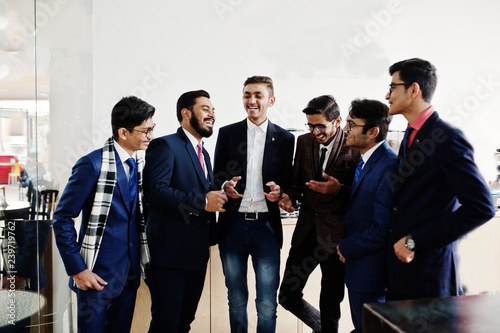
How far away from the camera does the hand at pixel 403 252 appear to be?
1613 millimetres

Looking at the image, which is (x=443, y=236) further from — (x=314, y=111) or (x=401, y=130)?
(x=401, y=130)

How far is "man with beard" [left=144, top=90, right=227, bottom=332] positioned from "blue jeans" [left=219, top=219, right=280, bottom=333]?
18 centimetres

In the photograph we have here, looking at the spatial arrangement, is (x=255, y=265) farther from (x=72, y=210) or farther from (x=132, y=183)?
(x=72, y=210)

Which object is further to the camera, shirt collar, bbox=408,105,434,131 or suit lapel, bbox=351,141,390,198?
suit lapel, bbox=351,141,390,198

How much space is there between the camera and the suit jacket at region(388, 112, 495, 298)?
148cm

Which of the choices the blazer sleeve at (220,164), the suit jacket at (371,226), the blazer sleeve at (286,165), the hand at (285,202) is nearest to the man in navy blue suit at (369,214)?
the suit jacket at (371,226)

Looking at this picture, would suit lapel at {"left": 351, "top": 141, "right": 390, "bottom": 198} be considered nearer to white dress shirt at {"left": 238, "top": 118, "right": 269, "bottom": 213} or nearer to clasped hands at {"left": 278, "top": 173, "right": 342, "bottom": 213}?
clasped hands at {"left": 278, "top": 173, "right": 342, "bottom": 213}

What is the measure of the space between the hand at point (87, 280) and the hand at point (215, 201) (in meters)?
0.68

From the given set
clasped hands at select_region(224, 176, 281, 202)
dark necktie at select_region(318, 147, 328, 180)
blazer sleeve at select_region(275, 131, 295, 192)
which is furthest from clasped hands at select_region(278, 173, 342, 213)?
blazer sleeve at select_region(275, 131, 295, 192)

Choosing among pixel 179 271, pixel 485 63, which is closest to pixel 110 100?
pixel 179 271

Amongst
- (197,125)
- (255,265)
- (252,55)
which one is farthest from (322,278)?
(252,55)

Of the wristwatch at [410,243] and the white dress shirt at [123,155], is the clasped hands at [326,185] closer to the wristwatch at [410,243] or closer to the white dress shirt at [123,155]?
the wristwatch at [410,243]

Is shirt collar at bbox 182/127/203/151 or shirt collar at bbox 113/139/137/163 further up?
shirt collar at bbox 182/127/203/151

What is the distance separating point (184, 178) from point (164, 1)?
5.15ft
